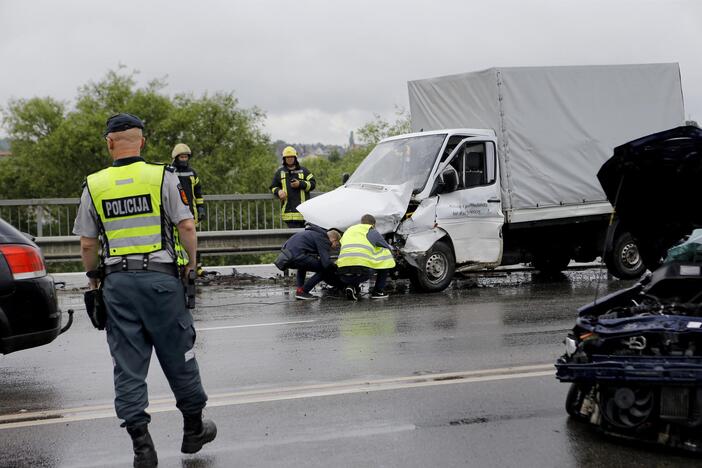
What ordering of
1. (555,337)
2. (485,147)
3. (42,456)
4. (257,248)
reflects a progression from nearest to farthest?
1. (42,456)
2. (555,337)
3. (485,147)
4. (257,248)

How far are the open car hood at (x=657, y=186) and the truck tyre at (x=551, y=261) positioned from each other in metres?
8.38

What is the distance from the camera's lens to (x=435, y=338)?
862 centimetres

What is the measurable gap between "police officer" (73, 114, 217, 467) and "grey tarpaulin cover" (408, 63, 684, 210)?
885cm

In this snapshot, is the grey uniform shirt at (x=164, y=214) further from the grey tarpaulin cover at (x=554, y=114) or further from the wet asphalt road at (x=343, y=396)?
the grey tarpaulin cover at (x=554, y=114)

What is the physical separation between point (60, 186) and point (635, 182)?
50564 millimetres

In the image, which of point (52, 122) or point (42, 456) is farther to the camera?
point (52, 122)

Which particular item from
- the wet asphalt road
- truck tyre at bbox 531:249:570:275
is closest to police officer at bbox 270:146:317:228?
truck tyre at bbox 531:249:570:275

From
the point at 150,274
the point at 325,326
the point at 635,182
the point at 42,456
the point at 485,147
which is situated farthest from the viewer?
the point at 485,147

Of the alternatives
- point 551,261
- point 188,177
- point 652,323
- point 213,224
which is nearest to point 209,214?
point 213,224

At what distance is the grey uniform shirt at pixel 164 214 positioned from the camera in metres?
4.84

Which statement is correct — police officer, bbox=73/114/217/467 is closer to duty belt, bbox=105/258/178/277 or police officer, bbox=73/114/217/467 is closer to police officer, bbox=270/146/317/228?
duty belt, bbox=105/258/178/277

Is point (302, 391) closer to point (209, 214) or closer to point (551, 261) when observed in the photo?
point (551, 261)

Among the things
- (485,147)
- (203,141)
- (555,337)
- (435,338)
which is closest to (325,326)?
(435,338)

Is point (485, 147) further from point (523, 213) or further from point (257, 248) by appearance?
point (257, 248)
